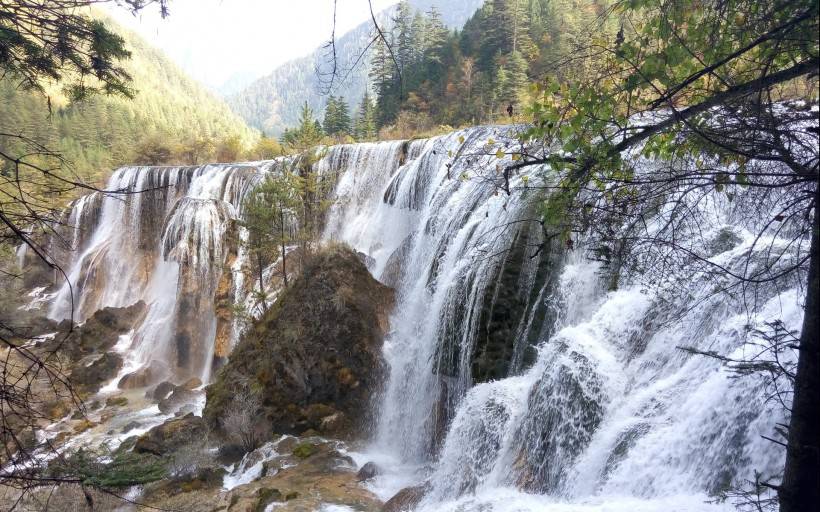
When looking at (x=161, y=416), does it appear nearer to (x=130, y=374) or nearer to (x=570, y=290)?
(x=130, y=374)

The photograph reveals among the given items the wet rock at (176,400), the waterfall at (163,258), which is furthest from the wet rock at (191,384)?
the waterfall at (163,258)

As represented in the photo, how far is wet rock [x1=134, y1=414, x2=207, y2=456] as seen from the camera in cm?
1092

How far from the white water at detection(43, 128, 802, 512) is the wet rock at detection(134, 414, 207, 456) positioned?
6.49ft

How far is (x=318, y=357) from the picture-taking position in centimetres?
1191

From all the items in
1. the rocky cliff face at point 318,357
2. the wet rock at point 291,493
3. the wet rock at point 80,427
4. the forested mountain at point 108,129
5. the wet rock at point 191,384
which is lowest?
the wet rock at point 80,427

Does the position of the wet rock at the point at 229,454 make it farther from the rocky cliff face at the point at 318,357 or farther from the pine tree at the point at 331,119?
the pine tree at the point at 331,119

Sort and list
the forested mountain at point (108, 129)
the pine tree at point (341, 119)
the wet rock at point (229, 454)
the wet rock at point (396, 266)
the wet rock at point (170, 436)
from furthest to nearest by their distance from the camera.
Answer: the pine tree at point (341, 119)
the forested mountain at point (108, 129)
the wet rock at point (396, 266)
the wet rock at point (170, 436)
the wet rock at point (229, 454)

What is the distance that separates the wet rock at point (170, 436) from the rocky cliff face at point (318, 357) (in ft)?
1.31

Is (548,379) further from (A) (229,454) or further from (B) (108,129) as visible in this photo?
(B) (108,129)

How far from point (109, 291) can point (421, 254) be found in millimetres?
19632

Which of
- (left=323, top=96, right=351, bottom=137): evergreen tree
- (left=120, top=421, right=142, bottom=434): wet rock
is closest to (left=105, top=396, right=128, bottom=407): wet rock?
(left=120, top=421, right=142, bottom=434): wet rock

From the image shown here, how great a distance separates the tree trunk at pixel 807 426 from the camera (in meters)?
2.15

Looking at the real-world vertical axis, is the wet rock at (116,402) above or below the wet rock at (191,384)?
below

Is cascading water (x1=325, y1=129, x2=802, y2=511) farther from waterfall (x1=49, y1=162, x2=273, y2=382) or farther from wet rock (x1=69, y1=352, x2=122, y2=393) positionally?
wet rock (x1=69, y1=352, x2=122, y2=393)
